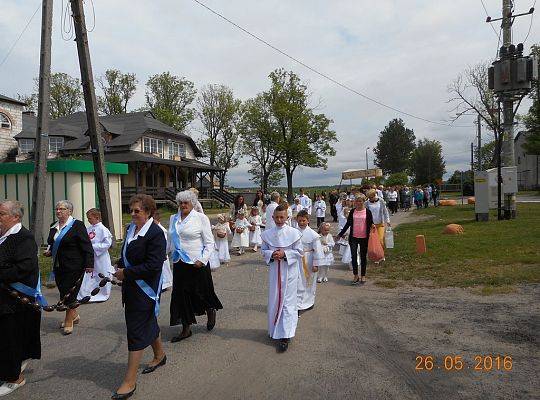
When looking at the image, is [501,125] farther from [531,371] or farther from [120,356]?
[120,356]

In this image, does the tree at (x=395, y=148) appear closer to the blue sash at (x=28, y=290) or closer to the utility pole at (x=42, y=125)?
the utility pole at (x=42, y=125)

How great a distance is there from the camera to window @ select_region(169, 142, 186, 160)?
1842 inches

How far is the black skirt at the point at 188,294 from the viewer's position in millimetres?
5668

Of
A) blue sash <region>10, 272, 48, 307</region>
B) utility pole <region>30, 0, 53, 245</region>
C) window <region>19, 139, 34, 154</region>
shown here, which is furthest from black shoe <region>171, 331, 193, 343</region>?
window <region>19, 139, 34, 154</region>

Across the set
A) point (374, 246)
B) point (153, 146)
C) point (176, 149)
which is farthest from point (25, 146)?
point (374, 246)

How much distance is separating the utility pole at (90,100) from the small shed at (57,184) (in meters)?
3.16

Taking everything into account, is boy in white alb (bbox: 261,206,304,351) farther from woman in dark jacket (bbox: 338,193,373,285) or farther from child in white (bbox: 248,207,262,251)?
child in white (bbox: 248,207,262,251)

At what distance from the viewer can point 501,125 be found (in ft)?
60.2

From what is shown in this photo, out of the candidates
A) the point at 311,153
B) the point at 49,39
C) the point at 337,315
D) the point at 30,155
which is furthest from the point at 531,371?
the point at 311,153

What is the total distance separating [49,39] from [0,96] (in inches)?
1367

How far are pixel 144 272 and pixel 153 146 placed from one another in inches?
1621

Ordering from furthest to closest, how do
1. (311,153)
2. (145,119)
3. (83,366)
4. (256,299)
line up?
1. (311,153)
2. (145,119)
3. (256,299)
4. (83,366)

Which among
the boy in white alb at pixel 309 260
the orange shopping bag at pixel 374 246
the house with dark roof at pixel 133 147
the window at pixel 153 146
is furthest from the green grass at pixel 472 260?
the window at pixel 153 146

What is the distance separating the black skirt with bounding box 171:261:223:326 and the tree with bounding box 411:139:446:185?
85.3 m
